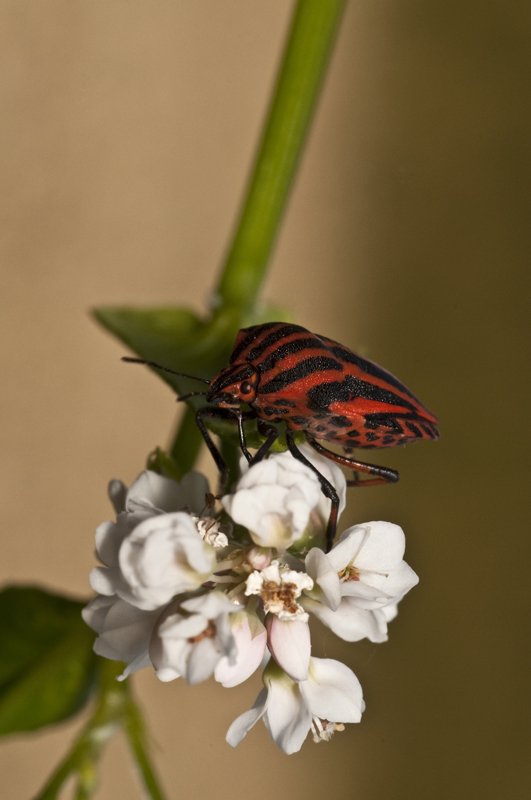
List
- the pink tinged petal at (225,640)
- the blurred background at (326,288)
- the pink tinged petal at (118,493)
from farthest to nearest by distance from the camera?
the blurred background at (326,288) < the pink tinged petal at (118,493) < the pink tinged petal at (225,640)

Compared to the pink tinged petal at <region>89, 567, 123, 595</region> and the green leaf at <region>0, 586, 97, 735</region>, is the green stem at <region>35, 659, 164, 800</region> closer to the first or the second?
the green leaf at <region>0, 586, 97, 735</region>

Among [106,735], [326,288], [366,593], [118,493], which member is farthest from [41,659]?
[326,288]

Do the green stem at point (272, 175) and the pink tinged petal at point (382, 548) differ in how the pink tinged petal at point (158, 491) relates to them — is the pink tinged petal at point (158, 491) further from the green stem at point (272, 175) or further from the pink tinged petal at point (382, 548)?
the green stem at point (272, 175)

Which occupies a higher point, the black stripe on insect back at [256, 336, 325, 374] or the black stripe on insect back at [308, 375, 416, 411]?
the black stripe on insect back at [256, 336, 325, 374]

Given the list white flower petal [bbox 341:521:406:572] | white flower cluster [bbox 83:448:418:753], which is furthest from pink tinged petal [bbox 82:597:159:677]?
white flower petal [bbox 341:521:406:572]

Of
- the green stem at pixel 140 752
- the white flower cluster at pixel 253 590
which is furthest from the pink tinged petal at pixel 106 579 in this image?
the green stem at pixel 140 752

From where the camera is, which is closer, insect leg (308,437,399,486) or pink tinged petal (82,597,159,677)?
pink tinged petal (82,597,159,677)
